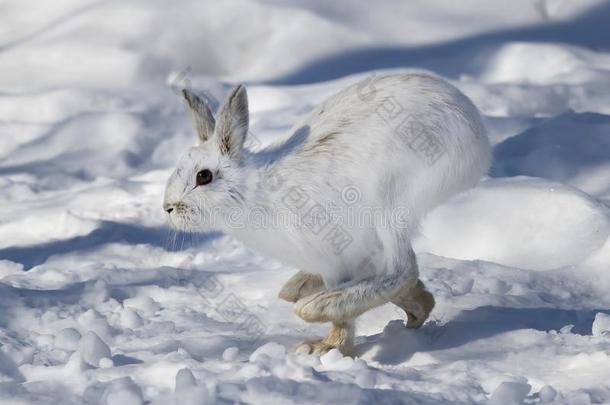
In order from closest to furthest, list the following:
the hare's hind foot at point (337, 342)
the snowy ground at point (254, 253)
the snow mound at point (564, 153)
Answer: the snowy ground at point (254, 253) < the hare's hind foot at point (337, 342) < the snow mound at point (564, 153)

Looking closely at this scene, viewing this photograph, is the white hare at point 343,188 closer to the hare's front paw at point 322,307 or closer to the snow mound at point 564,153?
the hare's front paw at point 322,307

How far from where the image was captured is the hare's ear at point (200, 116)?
3.01m

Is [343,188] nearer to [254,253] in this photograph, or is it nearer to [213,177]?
[213,177]

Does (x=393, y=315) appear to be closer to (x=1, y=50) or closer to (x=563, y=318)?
(x=563, y=318)

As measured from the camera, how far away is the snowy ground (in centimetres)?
273

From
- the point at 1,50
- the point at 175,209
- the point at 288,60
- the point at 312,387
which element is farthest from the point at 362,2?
the point at 312,387

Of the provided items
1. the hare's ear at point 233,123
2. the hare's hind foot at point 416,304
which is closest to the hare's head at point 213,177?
the hare's ear at point 233,123

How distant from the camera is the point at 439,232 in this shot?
168 inches

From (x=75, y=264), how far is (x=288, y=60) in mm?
2942

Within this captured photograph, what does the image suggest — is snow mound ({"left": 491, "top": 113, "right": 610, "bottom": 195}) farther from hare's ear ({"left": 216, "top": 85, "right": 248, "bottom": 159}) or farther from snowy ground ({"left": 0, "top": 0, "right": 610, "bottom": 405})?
hare's ear ({"left": 216, "top": 85, "right": 248, "bottom": 159})

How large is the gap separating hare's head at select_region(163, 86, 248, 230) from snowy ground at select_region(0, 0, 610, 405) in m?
0.40

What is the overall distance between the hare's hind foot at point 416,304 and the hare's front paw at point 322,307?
0.33 m

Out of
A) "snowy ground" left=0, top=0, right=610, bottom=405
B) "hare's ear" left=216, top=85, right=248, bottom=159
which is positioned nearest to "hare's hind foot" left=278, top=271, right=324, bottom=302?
"snowy ground" left=0, top=0, right=610, bottom=405

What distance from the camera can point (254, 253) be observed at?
4.34m
